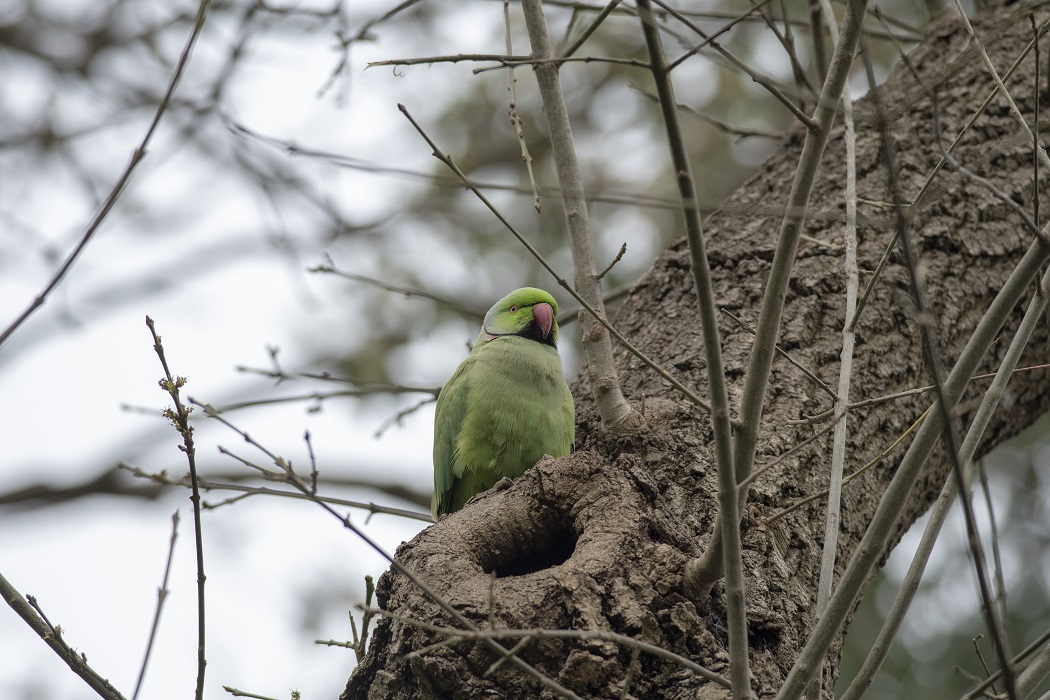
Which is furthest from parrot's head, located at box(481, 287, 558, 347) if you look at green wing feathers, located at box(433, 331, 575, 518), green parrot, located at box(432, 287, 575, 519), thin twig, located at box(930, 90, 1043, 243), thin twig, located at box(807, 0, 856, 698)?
thin twig, located at box(930, 90, 1043, 243)

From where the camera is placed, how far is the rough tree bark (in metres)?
2.32

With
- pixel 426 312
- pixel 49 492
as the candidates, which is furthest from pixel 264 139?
pixel 426 312

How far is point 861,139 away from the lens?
3889 mm

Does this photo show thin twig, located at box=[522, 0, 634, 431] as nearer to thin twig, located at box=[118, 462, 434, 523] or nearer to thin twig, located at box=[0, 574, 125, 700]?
thin twig, located at box=[118, 462, 434, 523]

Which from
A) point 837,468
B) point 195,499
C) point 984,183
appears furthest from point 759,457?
point 195,499

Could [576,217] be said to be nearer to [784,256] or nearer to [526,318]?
[784,256]

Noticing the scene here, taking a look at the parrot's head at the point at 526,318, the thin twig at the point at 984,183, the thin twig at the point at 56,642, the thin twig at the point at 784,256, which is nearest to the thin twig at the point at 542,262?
the thin twig at the point at 784,256

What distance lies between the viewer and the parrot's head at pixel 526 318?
15.0ft

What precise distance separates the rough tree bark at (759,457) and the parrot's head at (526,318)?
803 millimetres

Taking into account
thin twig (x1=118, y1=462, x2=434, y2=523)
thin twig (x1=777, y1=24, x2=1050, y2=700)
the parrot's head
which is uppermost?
the parrot's head

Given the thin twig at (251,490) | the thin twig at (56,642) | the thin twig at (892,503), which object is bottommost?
the thin twig at (892,503)

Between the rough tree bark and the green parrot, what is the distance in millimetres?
151

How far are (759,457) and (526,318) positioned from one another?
77.1 inches

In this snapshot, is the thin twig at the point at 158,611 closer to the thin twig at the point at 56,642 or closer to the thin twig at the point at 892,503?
the thin twig at the point at 56,642
